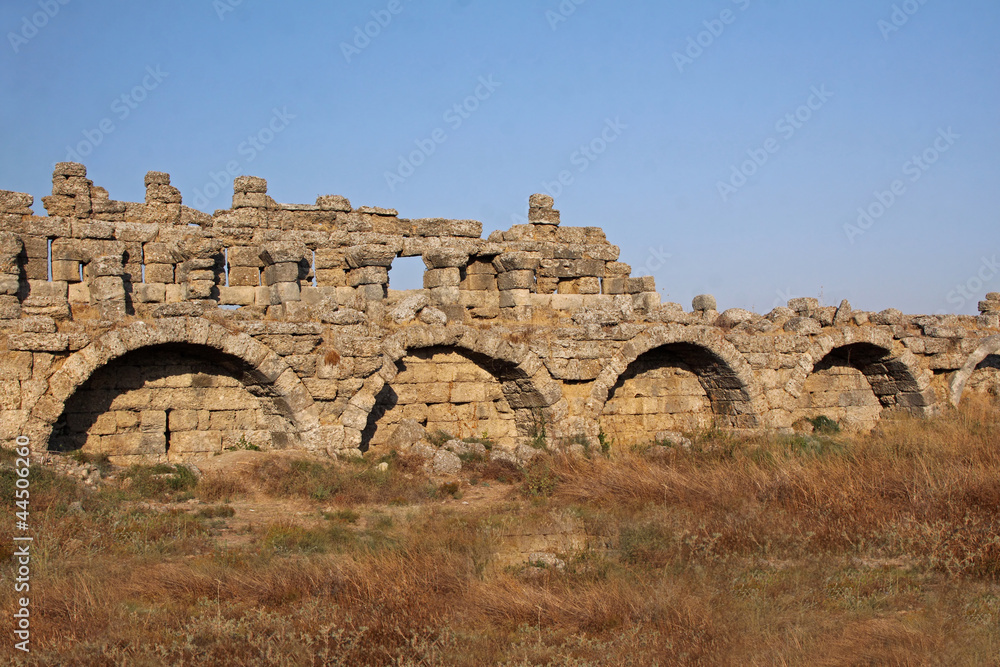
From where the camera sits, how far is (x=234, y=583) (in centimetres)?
639

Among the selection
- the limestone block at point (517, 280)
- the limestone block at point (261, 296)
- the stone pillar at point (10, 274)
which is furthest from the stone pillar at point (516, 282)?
the stone pillar at point (10, 274)

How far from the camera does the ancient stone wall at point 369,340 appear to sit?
35.9 ft

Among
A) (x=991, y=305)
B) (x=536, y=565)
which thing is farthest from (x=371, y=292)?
(x=991, y=305)

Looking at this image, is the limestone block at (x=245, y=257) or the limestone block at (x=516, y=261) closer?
the limestone block at (x=245, y=257)

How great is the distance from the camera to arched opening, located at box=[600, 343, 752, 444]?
1434 centimetres

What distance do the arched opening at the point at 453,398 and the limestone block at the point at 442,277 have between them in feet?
3.16

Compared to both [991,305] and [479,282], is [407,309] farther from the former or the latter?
[991,305]

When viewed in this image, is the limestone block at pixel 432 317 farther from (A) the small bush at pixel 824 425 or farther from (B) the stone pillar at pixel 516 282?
(A) the small bush at pixel 824 425

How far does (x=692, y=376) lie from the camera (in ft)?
49.7

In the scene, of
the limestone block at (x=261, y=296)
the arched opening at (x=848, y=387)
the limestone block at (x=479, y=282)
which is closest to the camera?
the limestone block at (x=261, y=296)

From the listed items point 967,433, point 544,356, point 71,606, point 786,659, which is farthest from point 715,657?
point 544,356

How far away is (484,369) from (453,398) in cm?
68

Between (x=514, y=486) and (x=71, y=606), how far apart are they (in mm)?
6031

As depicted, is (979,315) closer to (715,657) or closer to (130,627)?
(715,657)
